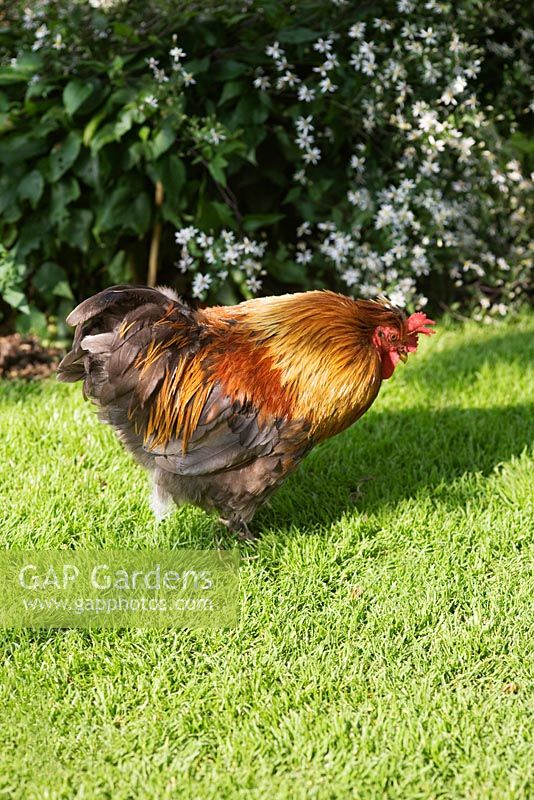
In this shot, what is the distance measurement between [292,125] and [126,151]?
1.28 metres

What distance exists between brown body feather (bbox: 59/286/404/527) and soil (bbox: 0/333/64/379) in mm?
2415

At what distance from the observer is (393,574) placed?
354cm

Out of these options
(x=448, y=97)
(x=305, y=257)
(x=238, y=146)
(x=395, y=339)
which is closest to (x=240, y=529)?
(x=395, y=339)

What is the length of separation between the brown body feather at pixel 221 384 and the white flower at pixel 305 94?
2.66 metres

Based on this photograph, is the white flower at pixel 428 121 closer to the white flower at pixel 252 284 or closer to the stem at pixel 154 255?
the white flower at pixel 252 284

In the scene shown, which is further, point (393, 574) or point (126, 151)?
point (126, 151)

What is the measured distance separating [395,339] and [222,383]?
2.59 ft

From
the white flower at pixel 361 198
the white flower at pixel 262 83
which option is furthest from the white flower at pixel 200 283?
the white flower at pixel 262 83

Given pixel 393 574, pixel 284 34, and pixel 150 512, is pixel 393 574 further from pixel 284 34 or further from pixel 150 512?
pixel 284 34

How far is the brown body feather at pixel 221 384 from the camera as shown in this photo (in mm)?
3332

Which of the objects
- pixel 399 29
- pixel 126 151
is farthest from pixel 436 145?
pixel 126 151

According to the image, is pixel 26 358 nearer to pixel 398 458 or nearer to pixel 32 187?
pixel 32 187

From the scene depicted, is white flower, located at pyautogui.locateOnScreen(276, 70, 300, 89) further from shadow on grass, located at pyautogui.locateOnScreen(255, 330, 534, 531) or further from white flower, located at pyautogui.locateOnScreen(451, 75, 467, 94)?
shadow on grass, located at pyautogui.locateOnScreen(255, 330, 534, 531)

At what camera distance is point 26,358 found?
5.96 m
